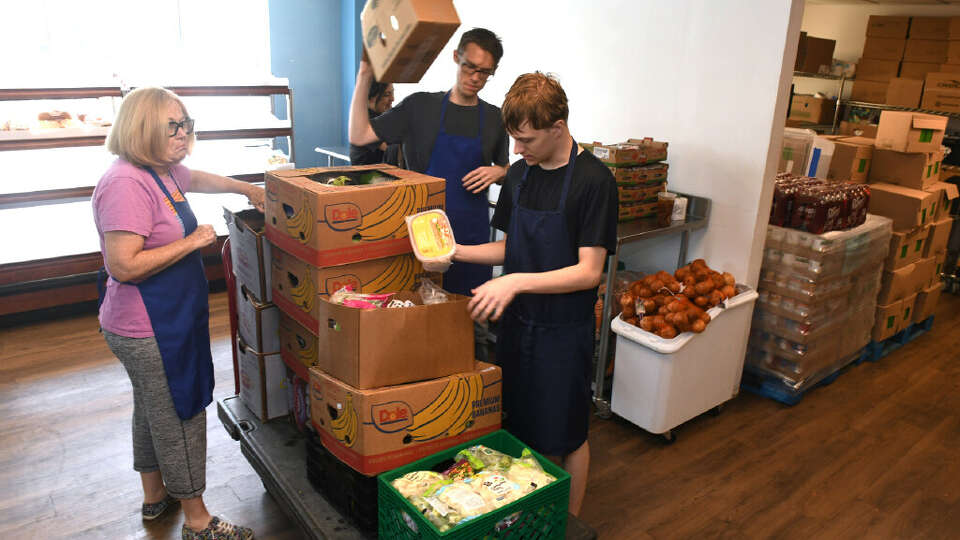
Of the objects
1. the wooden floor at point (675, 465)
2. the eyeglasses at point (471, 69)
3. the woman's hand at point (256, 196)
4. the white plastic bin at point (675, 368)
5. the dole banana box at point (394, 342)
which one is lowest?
the wooden floor at point (675, 465)

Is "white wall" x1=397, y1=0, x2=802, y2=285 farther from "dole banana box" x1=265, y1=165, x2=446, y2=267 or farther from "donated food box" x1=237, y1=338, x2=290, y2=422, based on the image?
"donated food box" x1=237, y1=338, x2=290, y2=422

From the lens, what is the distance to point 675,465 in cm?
296

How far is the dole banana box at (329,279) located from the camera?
1.95m

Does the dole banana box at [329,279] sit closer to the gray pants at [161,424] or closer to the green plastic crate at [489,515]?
the gray pants at [161,424]

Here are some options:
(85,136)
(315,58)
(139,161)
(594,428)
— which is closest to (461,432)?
(139,161)

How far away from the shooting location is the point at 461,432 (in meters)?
1.81

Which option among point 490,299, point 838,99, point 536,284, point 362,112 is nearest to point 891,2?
point 838,99

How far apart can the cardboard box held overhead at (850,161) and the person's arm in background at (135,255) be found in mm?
3779

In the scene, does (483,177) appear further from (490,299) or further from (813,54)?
(813,54)

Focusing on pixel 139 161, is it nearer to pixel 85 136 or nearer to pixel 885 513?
pixel 85 136

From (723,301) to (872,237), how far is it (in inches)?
46.5

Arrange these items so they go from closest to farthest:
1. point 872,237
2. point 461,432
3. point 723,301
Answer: point 461,432, point 723,301, point 872,237

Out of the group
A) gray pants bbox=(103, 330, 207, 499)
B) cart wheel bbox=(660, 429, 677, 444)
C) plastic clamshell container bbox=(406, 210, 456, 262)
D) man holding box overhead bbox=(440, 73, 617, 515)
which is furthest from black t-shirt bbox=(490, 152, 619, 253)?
cart wheel bbox=(660, 429, 677, 444)

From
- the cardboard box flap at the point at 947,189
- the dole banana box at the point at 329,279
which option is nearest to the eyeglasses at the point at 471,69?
the dole banana box at the point at 329,279
